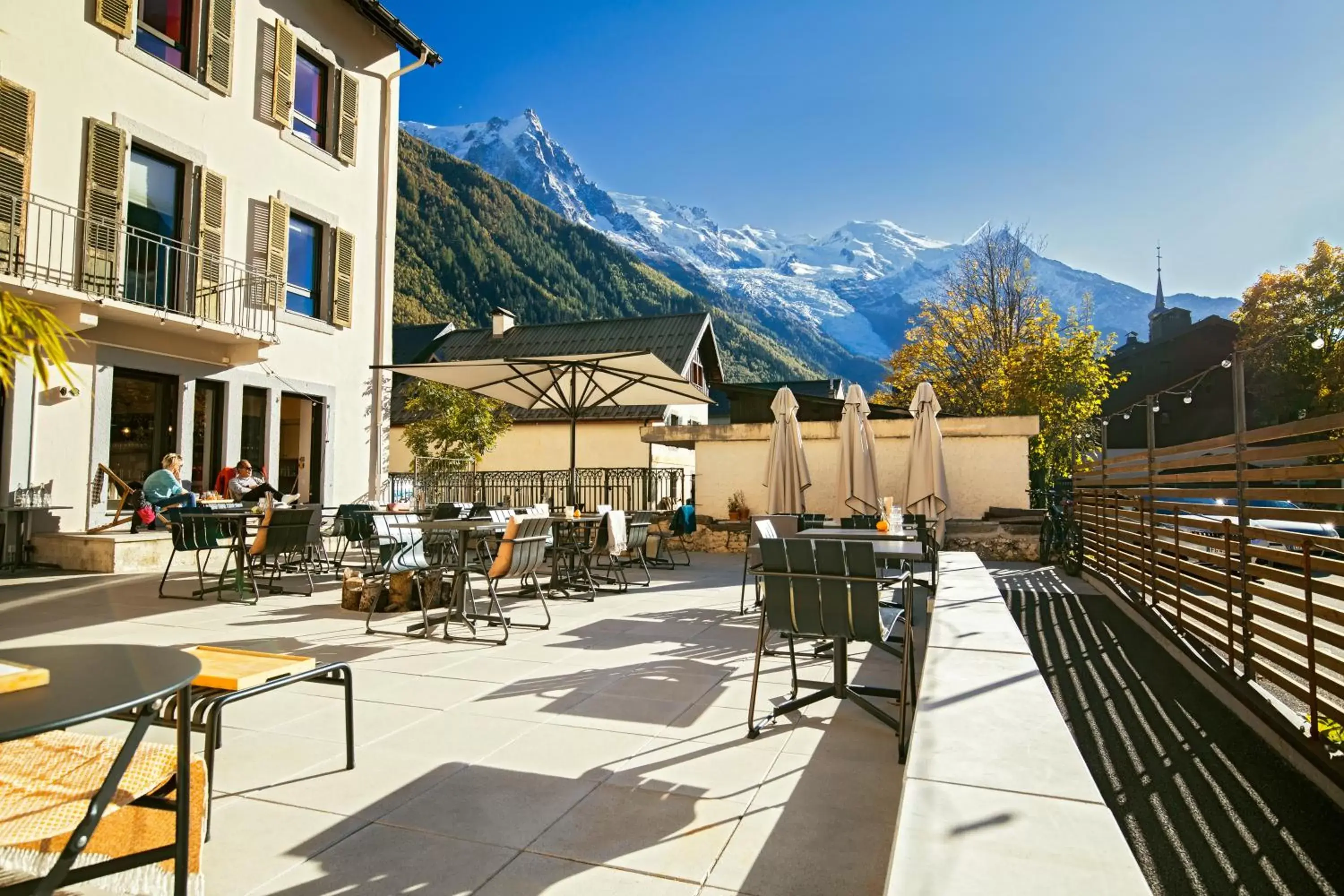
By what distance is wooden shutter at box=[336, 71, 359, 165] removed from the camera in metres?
12.2

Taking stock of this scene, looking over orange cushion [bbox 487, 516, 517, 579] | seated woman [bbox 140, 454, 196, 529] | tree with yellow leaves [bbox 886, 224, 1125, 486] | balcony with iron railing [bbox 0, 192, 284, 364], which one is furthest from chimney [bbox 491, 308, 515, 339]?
orange cushion [bbox 487, 516, 517, 579]

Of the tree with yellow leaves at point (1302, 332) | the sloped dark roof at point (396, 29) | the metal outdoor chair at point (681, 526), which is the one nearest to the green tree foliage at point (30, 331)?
the metal outdoor chair at point (681, 526)

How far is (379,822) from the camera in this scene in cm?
229

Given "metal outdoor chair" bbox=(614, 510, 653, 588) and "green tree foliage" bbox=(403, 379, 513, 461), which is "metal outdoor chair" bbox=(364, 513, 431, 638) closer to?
"metal outdoor chair" bbox=(614, 510, 653, 588)

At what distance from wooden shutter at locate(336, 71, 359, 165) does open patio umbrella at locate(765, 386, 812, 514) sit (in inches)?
324

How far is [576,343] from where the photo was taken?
2503 cm

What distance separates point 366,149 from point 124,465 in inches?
261

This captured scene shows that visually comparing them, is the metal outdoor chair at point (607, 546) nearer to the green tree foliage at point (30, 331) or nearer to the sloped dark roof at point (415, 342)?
the green tree foliage at point (30, 331)

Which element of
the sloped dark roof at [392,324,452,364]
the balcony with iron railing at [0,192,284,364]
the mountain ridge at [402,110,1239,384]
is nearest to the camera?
the balcony with iron railing at [0,192,284,364]

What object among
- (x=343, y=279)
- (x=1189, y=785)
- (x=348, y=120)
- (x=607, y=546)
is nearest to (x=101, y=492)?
(x=343, y=279)

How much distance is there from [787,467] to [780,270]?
16565 centimetres

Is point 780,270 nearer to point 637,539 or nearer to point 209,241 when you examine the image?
point 209,241

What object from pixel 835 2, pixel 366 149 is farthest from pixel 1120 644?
pixel 835 2

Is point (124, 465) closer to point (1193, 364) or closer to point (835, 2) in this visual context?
point (835, 2)
